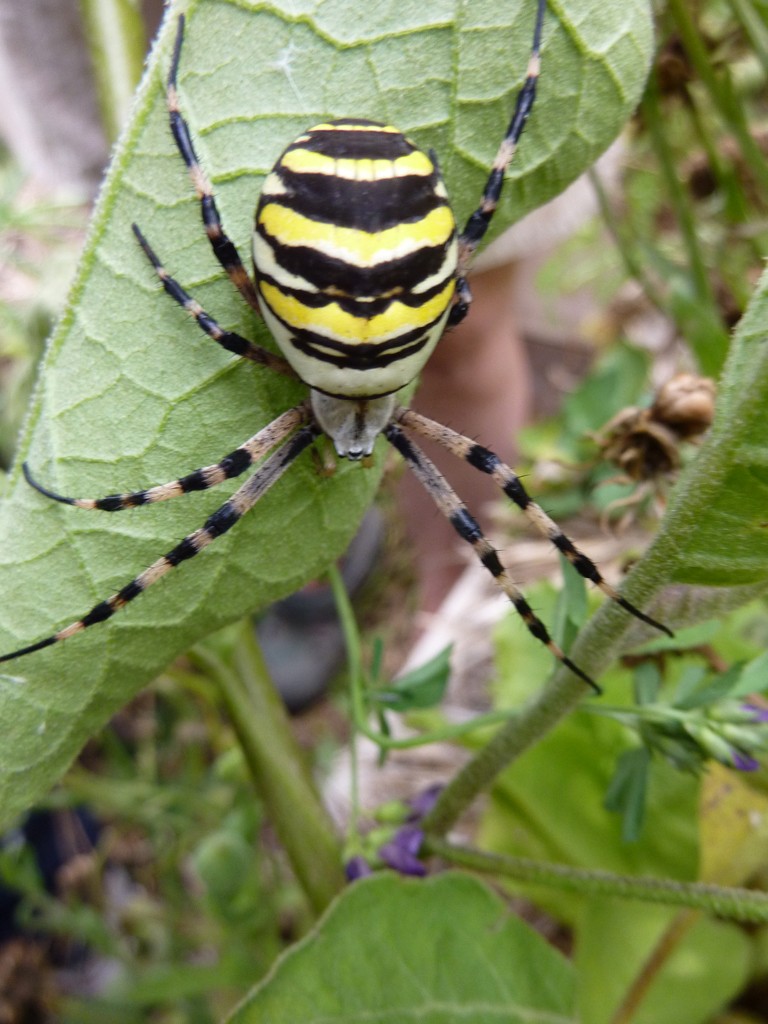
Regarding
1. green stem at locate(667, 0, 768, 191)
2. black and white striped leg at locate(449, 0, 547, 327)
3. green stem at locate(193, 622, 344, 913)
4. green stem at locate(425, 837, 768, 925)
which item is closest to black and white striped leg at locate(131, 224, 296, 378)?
black and white striped leg at locate(449, 0, 547, 327)

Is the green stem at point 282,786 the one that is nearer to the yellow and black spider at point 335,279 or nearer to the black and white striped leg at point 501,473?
the yellow and black spider at point 335,279

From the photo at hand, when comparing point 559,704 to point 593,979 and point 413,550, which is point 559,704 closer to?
point 593,979

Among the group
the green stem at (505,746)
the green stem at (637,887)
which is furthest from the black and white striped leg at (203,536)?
the green stem at (637,887)

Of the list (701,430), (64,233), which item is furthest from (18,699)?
(64,233)

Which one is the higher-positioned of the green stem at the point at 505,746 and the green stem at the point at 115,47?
the green stem at the point at 115,47

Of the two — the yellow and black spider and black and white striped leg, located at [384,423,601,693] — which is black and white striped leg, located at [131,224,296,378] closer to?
the yellow and black spider

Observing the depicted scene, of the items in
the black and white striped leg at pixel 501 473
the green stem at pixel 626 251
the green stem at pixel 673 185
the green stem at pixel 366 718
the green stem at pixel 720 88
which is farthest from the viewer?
the green stem at pixel 626 251

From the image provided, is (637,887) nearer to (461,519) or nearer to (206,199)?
(461,519)
